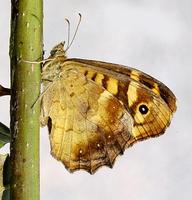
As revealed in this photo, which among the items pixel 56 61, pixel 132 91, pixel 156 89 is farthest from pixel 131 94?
pixel 56 61

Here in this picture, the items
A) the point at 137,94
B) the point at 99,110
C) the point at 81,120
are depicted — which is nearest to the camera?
the point at 99,110

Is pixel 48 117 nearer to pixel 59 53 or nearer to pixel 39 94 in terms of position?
pixel 59 53

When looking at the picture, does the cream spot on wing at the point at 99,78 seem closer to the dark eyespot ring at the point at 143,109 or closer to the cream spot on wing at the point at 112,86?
the cream spot on wing at the point at 112,86

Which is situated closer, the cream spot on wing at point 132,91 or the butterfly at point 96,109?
the butterfly at point 96,109

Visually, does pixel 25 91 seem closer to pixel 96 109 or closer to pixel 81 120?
pixel 96 109

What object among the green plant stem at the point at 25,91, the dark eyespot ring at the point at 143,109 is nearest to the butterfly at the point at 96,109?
the dark eyespot ring at the point at 143,109

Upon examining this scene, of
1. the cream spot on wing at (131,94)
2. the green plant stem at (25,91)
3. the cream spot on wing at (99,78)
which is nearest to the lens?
the green plant stem at (25,91)

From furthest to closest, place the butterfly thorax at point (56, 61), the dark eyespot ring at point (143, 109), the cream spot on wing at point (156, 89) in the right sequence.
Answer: the cream spot on wing at point (156, 89), the dark eyespot ring at point (143, 109), the butterfly thorax at point (56, 61)
